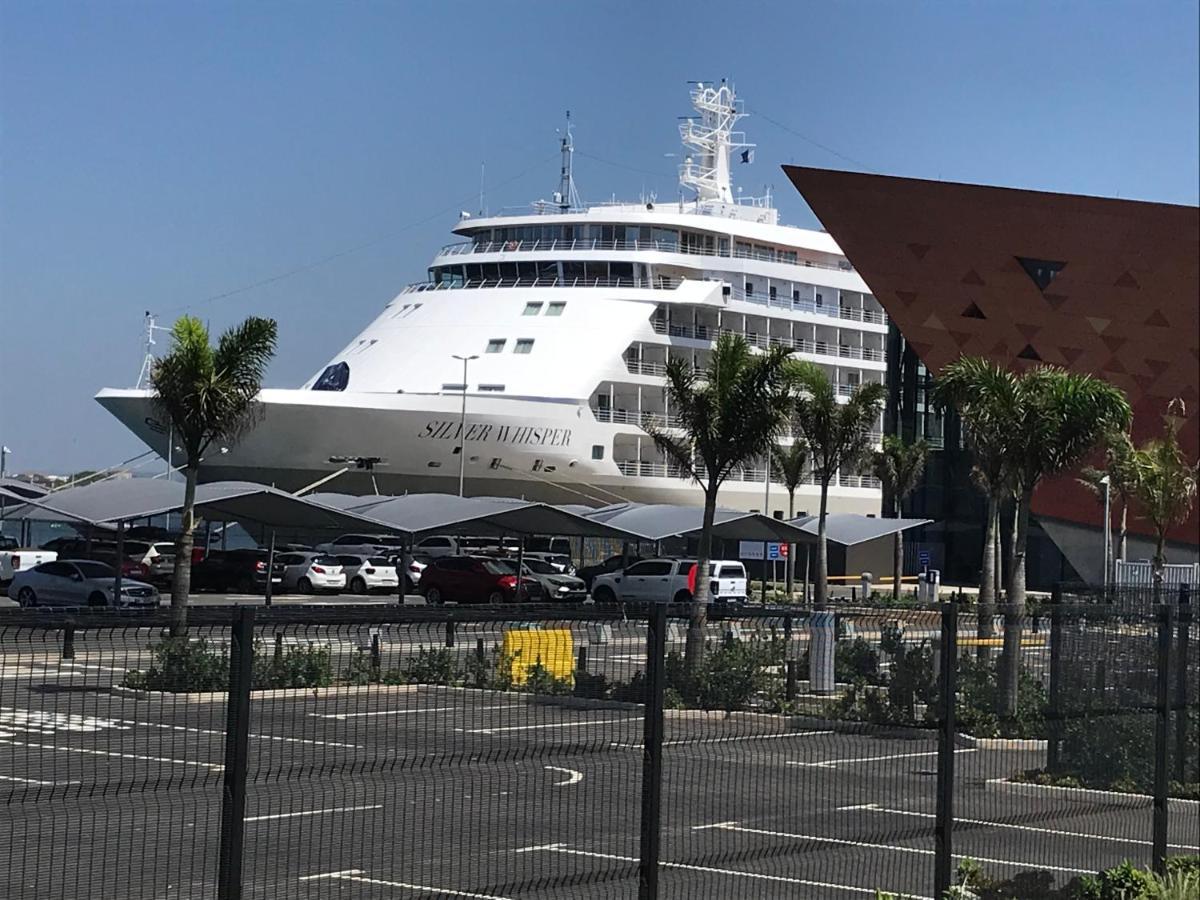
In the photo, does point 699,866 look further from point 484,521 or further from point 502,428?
point 502,428

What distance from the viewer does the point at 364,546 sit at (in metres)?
53.1

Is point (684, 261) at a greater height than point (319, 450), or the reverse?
point (684, 261)

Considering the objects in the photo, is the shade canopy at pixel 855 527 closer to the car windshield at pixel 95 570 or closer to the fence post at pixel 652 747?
the car windshield at pixel 95 570

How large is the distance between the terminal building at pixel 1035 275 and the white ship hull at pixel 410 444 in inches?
981

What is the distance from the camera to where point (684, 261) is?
2586 inches

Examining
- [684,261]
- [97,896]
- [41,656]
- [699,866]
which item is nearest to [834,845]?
[699,866]

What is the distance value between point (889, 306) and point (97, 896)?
3141cm

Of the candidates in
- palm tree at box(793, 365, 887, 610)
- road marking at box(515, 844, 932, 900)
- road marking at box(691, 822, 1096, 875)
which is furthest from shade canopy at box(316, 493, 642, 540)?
road marking at box(515, 844, 932, 900)

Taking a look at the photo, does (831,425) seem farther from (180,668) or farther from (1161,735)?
(180,668)

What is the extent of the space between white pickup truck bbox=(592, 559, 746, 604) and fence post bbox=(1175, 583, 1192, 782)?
1223 inches

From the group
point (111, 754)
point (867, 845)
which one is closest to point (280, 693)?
point (111, 754)

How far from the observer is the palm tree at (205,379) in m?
22.4

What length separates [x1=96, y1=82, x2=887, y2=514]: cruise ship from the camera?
57500 millimetres

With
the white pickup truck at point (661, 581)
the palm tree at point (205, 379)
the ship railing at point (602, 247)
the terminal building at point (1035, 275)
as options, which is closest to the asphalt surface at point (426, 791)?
the palm tree at point (205, 379)
